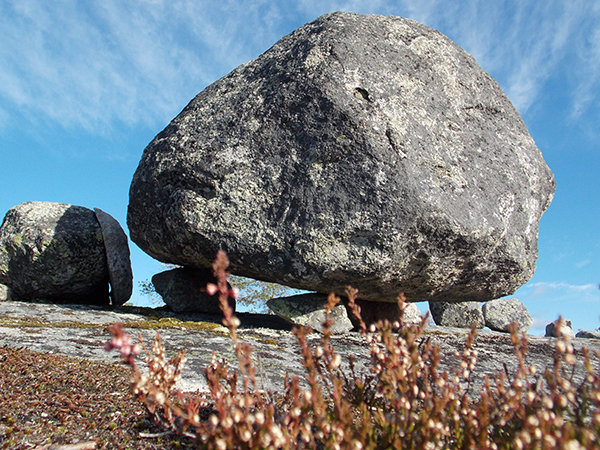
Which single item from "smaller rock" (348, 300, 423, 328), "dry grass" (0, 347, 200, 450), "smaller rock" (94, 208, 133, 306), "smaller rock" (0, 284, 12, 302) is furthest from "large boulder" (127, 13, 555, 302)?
"smaller rock" (0, 284, 12, 302)

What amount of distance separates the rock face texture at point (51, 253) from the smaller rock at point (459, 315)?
9.63m

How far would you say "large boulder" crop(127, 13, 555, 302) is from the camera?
7.41m

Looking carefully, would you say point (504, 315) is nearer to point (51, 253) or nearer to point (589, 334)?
point (589, 334)

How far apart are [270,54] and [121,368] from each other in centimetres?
712

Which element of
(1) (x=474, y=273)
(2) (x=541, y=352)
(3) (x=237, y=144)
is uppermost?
(3) (x=237, y=144)

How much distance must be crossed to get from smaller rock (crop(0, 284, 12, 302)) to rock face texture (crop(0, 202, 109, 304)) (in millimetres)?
93

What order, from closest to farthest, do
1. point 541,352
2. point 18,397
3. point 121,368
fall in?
point 18,397
point 121,368
point 541,352

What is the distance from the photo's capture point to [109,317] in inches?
344

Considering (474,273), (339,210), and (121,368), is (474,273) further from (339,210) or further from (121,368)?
(121,368)

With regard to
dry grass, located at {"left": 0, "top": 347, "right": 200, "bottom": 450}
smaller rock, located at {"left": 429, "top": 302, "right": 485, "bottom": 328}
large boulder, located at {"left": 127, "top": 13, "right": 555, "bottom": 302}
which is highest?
large boulder, located at {"left": 127, "top": 13, "right": 555, "bottom": 302}

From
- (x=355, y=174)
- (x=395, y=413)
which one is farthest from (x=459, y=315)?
(x=395, y=413)

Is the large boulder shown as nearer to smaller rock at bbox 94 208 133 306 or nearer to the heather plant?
smaller rock at bbox 94 208 133 306

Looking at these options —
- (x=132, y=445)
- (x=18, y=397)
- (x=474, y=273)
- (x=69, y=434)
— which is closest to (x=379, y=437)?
(x=132, y=445)

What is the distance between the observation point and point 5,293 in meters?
11.1
